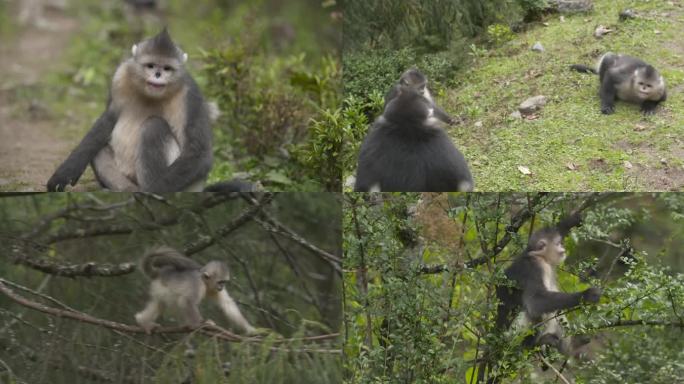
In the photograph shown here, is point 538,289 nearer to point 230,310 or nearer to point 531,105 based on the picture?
point 531,105

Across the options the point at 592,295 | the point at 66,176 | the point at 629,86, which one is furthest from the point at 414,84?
the point at 66,176

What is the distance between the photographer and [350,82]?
6832 mm

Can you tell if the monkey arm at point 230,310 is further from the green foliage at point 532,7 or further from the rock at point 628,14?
the rock at point 628,14

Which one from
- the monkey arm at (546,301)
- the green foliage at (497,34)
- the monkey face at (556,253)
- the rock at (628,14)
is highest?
the green foliage at (497,34)

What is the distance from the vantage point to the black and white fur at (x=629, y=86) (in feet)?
21.9

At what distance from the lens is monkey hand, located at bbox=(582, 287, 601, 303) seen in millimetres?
5430

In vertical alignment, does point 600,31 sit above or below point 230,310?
above

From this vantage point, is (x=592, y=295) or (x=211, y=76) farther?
(x=211, y=76)

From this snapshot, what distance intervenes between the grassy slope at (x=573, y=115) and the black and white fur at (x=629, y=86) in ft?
0.22

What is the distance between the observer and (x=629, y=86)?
6.64m

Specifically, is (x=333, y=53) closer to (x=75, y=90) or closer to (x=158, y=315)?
(x=75, y=90)

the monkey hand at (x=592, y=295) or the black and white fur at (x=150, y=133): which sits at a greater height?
the black and white fur at (x=150, y=133)

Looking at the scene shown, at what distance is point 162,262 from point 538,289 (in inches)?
90.4

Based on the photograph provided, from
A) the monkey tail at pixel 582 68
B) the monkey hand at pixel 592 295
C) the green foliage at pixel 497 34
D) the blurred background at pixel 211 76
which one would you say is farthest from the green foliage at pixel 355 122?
the monkey hand at pixel 592 295
